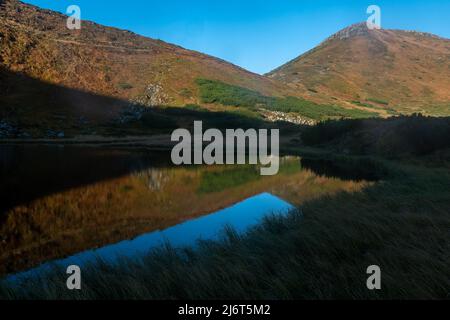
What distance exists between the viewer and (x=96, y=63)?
82875mm

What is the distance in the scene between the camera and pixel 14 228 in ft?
39.7

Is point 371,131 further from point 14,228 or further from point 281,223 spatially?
point 14,228

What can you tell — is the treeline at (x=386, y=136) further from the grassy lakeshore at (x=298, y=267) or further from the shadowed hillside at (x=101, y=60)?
the shadowed hillside at (x=101, y=60)

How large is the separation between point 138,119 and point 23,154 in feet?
120

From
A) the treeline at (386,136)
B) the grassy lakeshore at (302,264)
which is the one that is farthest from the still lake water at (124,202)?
the treeline at (386,136)

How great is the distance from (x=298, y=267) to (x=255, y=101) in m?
82.4

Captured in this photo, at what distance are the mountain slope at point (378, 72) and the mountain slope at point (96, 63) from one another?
115ft

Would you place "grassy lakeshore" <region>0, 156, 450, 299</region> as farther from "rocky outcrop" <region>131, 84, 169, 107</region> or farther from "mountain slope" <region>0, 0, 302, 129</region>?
"rocky outcrop" <region>131, 84, 169, 107</region>

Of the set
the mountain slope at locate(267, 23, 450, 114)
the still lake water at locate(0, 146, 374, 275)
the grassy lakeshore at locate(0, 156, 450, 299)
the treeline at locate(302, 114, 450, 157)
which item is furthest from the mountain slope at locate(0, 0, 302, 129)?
the grassy lakeshore at locate(0, 156, 450, 299)

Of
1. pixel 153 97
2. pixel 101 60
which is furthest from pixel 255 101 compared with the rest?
pixel 101 60

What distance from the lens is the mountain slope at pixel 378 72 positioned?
12925cm

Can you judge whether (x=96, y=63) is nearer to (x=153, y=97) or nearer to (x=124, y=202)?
(x=153, y=97)

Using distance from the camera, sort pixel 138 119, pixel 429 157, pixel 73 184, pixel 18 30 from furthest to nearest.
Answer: pixel 18 30
pixel 138 119
pixel 429 157
pixel 73 184

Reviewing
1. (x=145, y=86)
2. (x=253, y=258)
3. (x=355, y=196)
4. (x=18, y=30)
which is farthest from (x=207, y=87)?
(x=253, y=258)
